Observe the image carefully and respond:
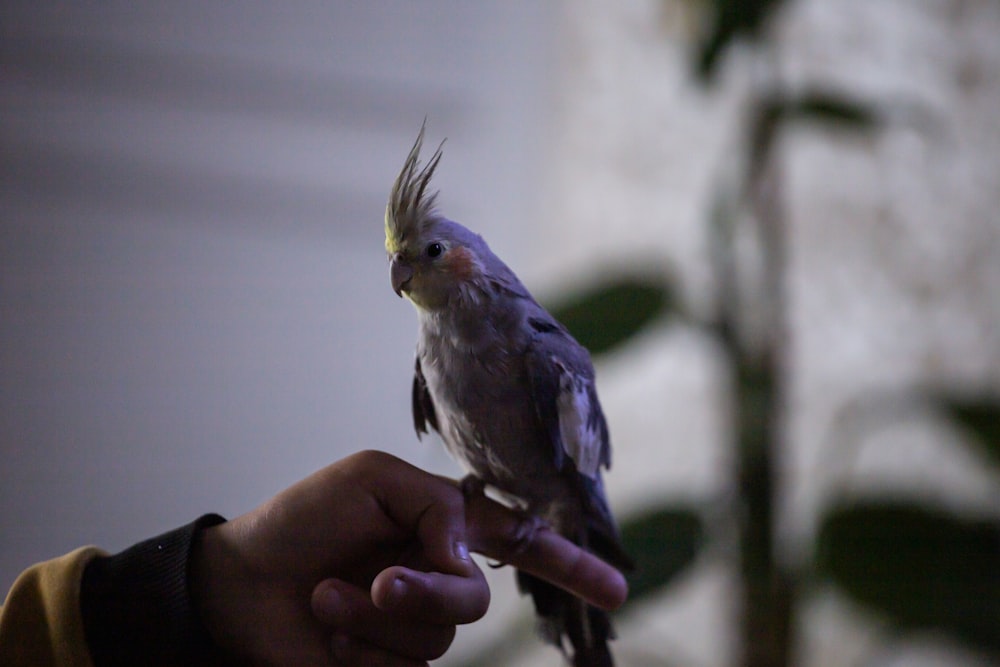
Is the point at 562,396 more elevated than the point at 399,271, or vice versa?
the point at 399,271

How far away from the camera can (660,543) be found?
105cm

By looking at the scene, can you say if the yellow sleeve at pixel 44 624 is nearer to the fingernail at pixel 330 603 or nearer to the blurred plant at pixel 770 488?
the fingernail at pixel 330 603

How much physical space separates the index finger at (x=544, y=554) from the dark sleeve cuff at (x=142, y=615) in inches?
9.2

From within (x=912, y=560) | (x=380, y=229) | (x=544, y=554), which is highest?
(x=380, y=229)

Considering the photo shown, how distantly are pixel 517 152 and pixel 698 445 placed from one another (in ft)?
2.38

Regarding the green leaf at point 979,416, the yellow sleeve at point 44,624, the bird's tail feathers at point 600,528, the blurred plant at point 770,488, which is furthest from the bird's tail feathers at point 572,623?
the green leaf at point 979,416

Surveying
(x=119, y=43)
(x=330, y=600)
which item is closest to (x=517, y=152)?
(x=119, y=43)

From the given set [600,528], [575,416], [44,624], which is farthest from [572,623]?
[44,624]

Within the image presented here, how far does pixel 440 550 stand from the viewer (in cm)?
62

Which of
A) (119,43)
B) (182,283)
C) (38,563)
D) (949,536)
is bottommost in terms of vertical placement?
(949,536)

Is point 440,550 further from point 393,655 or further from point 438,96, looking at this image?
point 438,96

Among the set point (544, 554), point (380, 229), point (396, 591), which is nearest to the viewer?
point (396, 591)

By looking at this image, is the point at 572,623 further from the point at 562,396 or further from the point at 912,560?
the point at 912,560

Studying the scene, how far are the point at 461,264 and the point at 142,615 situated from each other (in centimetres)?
36
